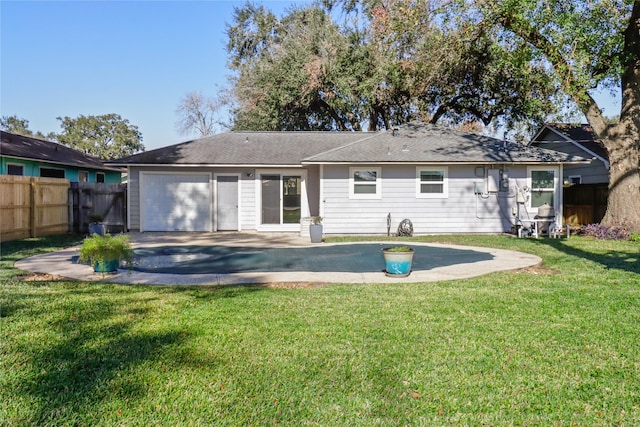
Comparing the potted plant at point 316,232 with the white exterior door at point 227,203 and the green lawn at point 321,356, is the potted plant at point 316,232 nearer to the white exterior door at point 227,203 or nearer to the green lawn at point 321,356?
the white exterior door at point 227,203

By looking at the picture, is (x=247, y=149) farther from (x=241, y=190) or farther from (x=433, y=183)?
(x=433, y=183)

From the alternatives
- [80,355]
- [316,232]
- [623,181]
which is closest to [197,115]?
[316,232]

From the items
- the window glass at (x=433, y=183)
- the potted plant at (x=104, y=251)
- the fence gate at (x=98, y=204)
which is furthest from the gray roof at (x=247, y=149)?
the potted plant at (x=104, y=251)

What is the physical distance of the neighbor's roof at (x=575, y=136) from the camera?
18.9 metres

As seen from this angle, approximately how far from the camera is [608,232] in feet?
44.5

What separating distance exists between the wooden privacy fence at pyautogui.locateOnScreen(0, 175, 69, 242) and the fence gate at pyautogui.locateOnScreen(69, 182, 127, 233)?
500mm

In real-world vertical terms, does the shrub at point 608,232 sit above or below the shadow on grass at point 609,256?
above

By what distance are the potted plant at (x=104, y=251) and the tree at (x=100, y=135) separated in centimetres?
4840

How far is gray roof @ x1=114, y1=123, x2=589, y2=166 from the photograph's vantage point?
14141 mm

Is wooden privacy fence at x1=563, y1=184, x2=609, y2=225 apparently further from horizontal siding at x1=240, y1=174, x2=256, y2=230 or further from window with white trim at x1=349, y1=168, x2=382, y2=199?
horizontal siding at x1=240, y1=174, x2=256, y2=230

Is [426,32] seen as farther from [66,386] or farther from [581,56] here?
[66,386]

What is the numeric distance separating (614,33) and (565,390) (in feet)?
48.3

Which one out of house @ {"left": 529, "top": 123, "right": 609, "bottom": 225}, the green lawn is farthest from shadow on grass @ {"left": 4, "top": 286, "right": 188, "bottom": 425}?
house @ {"left": 529, "top": 123, "right": 609, "bottom": 225}

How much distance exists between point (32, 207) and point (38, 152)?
6.05 metres
